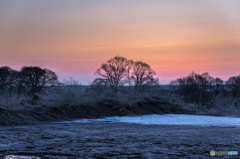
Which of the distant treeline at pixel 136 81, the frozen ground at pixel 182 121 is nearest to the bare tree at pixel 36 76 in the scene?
the distant treeline at pixel 136 81

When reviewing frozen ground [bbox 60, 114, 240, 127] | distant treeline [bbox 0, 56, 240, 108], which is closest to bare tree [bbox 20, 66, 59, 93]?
distant treeline [bbox 0, 56, 240, 108]

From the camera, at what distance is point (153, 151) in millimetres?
5223

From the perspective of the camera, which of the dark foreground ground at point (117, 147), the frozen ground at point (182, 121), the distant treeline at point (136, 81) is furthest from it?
the distant treeline at point (136, 81)

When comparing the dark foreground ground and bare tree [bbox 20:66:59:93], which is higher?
bare tree [bbox 20:66:59:93]

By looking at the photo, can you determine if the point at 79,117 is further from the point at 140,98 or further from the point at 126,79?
the point at 126,79

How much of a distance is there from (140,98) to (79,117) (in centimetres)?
603

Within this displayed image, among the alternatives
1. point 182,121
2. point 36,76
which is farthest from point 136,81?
point 182,121

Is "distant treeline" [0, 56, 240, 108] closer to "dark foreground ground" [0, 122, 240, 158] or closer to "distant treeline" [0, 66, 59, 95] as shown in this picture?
"distant treeline" [0, 66, 59, 95]

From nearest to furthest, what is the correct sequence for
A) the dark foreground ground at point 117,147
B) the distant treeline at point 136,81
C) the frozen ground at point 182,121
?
1. the dark foreground ground at point 117,147
2. the frozen ground at point 182,121
3. the distant treeline at point 136,81

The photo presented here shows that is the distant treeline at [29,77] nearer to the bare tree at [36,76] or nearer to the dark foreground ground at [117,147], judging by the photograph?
the bare tree at [36,76]

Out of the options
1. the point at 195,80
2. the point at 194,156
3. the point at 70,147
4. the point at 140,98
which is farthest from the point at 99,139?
the point at 195,80

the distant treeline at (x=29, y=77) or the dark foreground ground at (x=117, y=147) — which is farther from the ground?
the distant treeline at (x=29, y=77)

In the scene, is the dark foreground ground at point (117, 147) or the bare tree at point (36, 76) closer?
the dark foreground ground at point (117, 147)

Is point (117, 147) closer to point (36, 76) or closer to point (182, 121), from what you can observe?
point (182, 121)
